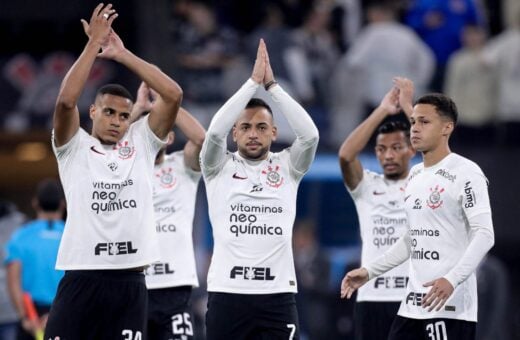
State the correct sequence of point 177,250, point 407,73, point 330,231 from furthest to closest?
point 330,231, point 407,73, point 177,250

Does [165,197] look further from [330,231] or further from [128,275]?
[330,231]

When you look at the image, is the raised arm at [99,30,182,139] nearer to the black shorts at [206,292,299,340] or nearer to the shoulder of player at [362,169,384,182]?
the black shorts at [206,292,299,340]

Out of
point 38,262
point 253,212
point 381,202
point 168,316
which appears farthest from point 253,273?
point 38,262

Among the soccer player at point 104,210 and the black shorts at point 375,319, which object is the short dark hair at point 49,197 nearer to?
the soccer player at point 104,210

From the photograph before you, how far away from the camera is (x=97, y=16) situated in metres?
10.4

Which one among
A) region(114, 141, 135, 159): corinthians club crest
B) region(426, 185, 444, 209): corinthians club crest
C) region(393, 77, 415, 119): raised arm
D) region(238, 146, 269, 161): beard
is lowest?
region(426, 185, 444, 209): corinthians club crest

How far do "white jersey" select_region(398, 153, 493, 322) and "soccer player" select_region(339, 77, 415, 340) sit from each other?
1.93m

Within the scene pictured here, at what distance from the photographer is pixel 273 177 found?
1112 centimetres

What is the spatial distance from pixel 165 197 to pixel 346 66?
26.7 feet

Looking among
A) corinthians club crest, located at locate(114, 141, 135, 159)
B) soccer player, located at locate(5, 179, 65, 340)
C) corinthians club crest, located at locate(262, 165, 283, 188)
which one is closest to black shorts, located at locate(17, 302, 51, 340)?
soccer player, located at locate(5, 179, 65, 340)

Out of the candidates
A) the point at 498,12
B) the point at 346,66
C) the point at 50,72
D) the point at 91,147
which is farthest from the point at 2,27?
the point at 91,147

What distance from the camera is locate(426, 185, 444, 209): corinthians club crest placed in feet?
33.7

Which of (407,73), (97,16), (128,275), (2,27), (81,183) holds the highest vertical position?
(2,27)

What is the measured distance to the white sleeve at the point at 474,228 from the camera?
9805mm
